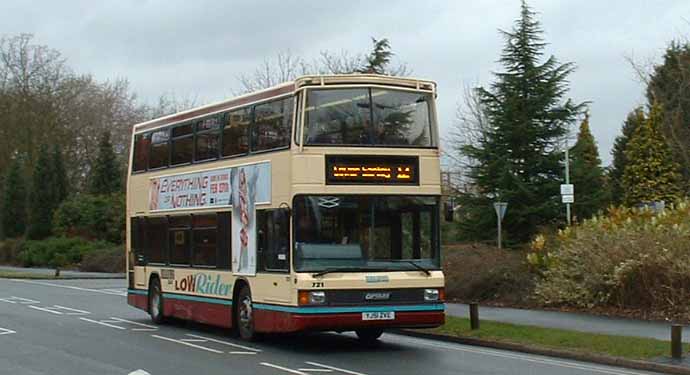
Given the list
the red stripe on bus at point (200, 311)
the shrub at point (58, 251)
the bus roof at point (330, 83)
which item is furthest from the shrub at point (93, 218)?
the bus roof at point (330, 83)

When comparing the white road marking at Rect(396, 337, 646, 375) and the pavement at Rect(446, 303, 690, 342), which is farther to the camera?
the pavement at Rect(446, 303, 690, 342)

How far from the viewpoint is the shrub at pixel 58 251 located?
59.4 meters

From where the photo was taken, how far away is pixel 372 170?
1709 centimetres

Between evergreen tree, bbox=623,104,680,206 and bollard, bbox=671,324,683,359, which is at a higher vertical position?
evergreen tree, bbox=623,104,680,206

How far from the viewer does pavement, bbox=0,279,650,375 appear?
15086 millimetres

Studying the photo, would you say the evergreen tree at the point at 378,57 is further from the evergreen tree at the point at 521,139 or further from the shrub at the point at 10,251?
the shrub at the point at 10,251

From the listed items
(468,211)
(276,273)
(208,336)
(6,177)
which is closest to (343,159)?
(276,273)

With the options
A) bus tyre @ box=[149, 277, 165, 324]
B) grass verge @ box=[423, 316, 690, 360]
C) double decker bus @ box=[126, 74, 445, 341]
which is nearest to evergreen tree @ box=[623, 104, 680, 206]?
grass verge @ box=[423, 316, 690, 360]

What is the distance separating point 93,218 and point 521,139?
32.6m

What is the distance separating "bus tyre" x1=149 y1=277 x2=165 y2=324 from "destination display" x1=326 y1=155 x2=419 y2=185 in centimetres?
733

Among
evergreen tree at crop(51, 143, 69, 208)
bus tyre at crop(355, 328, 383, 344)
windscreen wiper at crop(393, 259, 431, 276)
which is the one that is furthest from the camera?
evergreen tree at crop(51, 143, 69, 208)

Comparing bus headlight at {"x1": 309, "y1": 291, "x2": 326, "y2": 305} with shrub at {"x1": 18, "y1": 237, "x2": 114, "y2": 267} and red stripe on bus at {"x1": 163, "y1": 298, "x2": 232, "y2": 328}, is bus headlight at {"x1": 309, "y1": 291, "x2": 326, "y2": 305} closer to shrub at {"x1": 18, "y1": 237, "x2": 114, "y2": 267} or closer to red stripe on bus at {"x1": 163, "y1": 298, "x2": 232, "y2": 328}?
red stripe on bus at {"x1": 163, "y1": 298, "x2": 232, "y2": 328}

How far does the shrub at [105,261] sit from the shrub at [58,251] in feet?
7.45

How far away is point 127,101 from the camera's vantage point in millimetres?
75812
